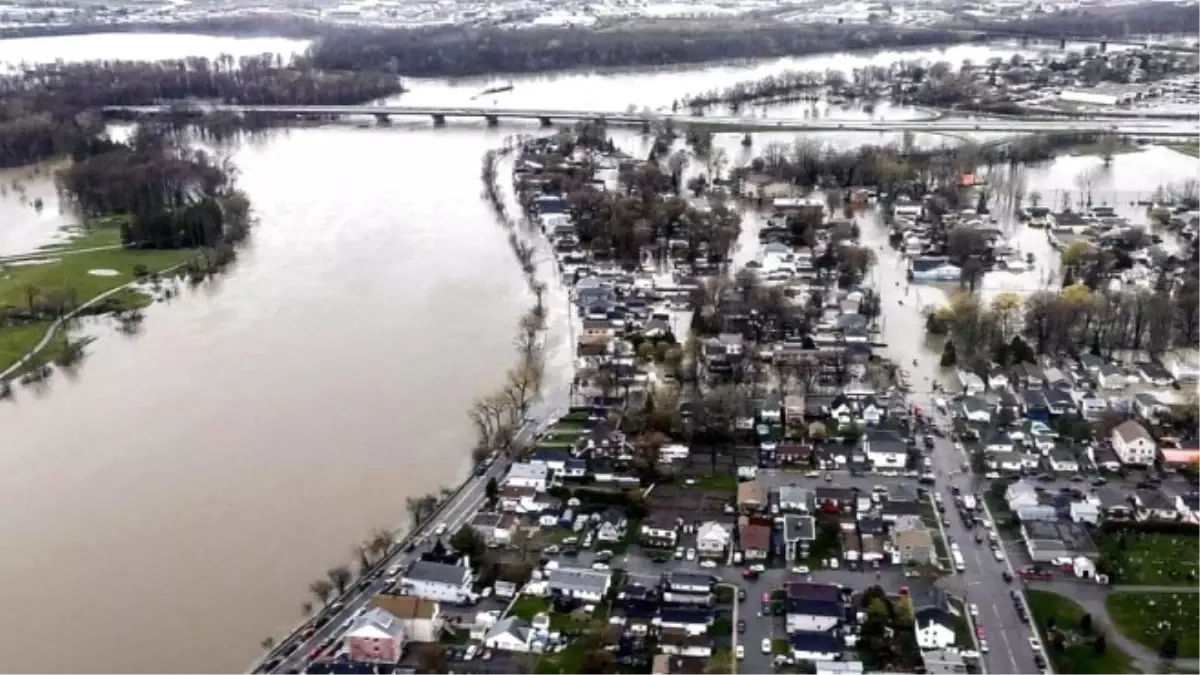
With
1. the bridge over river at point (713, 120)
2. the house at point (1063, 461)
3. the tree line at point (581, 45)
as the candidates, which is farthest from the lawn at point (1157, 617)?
the tree line at point (581, 45)

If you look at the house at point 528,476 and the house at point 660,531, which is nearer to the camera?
the house at point 660,531

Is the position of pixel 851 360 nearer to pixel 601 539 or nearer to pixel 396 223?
pixel 601 539

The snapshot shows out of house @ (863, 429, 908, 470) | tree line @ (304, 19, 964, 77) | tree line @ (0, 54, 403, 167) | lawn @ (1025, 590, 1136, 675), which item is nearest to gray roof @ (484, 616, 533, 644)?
lawn @ (1025, 590, 1136, 675)

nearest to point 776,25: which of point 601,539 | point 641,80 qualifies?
point 641,80

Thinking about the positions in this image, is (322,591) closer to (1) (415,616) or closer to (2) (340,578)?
(2) (340,578)

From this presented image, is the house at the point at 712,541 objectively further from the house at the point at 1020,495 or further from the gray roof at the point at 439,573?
the house at the point at 1020,495
